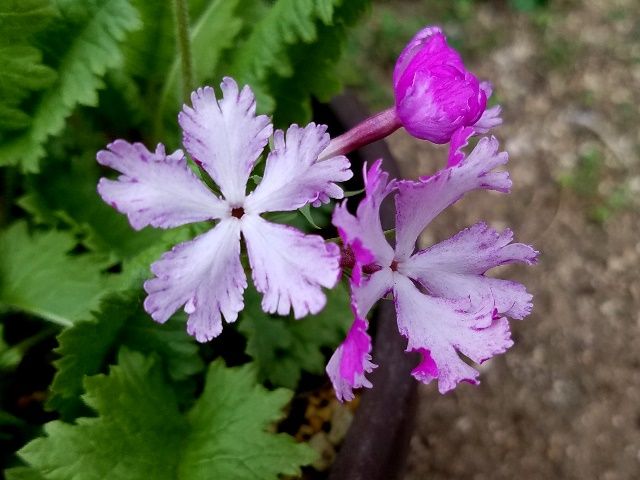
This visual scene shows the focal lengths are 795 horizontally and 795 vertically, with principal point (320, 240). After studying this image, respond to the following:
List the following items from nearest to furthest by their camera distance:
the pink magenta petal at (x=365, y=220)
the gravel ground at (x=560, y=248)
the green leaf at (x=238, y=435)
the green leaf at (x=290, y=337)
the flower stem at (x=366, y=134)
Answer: the pink magenta petal at (x=365, y=220) < the flower stem at (x=366, y=134) < the green leaf at (x=238, y=435) < the green leaf at (x=290, y=337) < the gravel ground at (x=560, y=248)

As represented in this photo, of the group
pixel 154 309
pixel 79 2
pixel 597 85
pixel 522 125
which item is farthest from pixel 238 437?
pixel 597 85

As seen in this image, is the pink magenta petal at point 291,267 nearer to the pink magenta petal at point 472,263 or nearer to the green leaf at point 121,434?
the pink magenta petal at point 472,263

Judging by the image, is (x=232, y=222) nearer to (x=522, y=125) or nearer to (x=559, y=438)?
(x=559, y=438)

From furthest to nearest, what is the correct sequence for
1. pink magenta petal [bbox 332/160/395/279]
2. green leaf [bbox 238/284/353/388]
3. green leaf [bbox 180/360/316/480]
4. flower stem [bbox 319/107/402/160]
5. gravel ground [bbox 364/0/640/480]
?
gravel ground [bbox 364/0/640/480] < green leaf [bbox 238/284/353/388] < green leaf [bbox 180/360/316/480] < flower stem [bbox 319/107/402/160] < pink magenta petal [bbox 332/160/395/279]

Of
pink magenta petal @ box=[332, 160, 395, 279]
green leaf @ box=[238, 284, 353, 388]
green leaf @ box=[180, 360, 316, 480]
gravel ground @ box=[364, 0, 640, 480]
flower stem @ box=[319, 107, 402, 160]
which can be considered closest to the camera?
pink magenta petal @ box=[332, 160, 395, 279]

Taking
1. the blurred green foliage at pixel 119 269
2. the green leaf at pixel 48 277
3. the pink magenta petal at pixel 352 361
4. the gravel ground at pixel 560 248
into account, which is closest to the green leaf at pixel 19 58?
the blurred green foliage at pixel 119 269

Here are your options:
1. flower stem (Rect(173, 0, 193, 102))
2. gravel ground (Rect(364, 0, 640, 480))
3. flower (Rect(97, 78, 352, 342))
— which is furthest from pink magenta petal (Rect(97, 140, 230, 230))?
gravel ground (Rect(364, 0, 640, 480))

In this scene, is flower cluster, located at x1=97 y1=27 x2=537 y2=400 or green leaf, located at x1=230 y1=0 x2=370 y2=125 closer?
flower cluster, located at x1=97 y1=27 x2=537 y2=400

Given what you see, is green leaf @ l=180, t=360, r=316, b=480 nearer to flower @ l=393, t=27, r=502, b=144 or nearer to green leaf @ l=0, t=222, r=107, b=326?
green leaf @ l=0, t=222, r=107, b=326
